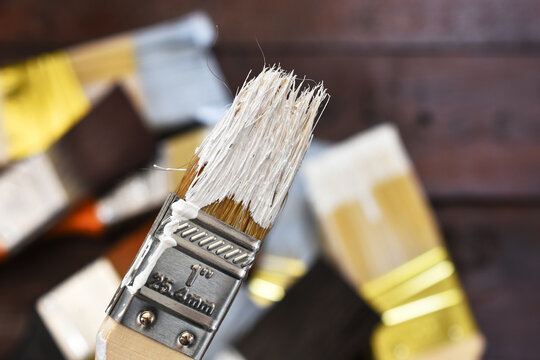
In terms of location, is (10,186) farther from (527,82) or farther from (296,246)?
(527,82)

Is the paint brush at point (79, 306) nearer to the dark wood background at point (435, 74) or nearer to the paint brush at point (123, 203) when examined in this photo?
the paint brush at point (123, 203)

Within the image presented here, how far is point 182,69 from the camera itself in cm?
73

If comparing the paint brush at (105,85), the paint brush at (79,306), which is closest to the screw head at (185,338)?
the paint brush at (79,306)

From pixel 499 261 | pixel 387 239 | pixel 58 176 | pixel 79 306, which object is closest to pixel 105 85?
pixel 58 176

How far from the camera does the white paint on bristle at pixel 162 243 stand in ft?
0.99

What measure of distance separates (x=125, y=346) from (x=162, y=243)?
0.06 metres

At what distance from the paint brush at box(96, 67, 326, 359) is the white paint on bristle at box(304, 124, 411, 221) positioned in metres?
0.34

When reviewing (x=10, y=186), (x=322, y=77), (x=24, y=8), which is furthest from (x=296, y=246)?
(x=24, y=8)

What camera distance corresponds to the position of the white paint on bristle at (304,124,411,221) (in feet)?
2.18

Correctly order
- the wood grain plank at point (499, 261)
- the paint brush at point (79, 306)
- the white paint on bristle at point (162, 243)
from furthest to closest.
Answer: the wood grain plank at point (499, 261) → the paint brush at point (79, 306) → the white paint on bristle at point (162, 243)

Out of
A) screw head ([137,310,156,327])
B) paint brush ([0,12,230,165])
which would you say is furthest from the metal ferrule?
paint brush ([0,12,230,165])

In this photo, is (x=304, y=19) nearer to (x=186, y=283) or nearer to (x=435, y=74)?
(x=435, y=74)

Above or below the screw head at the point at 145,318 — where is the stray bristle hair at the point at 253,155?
above

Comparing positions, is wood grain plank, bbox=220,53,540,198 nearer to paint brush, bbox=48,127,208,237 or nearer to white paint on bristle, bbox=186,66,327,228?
paint brush, bbox=48,127,208,237
